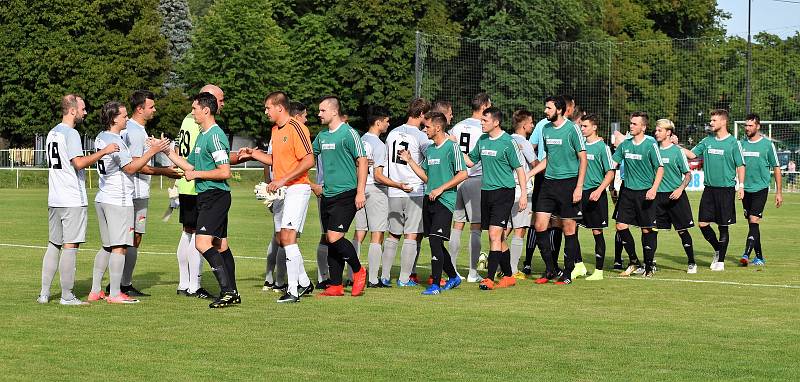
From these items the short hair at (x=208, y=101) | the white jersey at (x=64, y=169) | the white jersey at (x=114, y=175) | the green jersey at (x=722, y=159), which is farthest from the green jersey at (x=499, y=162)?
the green jersey at (x=722, y=159)

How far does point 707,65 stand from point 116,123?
159 feet

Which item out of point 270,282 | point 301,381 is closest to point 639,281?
point 270,282

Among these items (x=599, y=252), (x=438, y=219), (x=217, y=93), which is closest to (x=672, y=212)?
(x=599, y=252)

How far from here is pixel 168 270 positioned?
659 inches

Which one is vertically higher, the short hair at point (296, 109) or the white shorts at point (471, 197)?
the short hair at point (296, 109)

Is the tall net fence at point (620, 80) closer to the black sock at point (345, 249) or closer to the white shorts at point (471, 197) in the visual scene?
the white shorts at point (471, 197)

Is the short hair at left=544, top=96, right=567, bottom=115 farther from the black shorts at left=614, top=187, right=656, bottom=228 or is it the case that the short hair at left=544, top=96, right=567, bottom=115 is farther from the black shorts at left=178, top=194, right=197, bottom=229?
the black shorts at left=178, top=194, right=197, bottom=229

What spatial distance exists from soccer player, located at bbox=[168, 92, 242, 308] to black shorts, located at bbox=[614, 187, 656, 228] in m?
6.33

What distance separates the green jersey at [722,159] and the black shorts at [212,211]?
853 cm

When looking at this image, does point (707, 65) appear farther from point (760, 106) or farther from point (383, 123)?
point (383, 123)

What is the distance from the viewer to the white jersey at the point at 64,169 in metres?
12.2

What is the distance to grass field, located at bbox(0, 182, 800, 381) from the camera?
884cm

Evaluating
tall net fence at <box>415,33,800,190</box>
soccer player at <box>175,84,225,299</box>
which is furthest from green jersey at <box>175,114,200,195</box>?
tall net fence at <box>415,33,800,190</box>

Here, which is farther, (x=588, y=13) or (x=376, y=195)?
(x=588, y=13)
